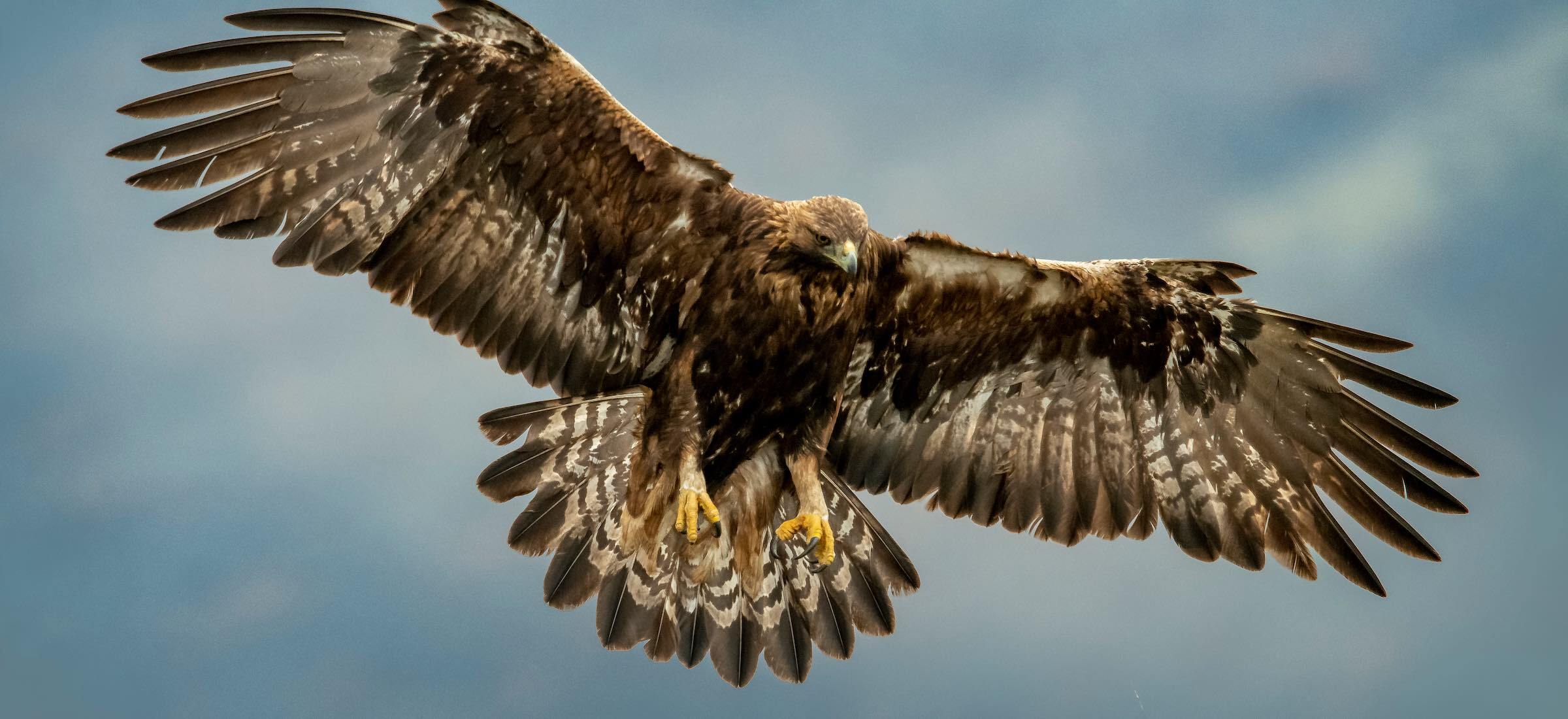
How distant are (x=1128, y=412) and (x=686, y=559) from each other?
2.69 meters

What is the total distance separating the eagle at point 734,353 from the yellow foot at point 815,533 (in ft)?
0.05

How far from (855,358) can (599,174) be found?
6.06 ft

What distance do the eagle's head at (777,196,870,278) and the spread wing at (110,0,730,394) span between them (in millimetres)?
392

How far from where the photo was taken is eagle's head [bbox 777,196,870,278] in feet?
22.2

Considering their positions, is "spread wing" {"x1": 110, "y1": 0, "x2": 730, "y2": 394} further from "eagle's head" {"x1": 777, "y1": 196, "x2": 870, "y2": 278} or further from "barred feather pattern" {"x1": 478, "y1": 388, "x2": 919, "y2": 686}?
"barred feather pattern" {"x1": 478, "y1": 388, "x2": 919, "y2": 686}

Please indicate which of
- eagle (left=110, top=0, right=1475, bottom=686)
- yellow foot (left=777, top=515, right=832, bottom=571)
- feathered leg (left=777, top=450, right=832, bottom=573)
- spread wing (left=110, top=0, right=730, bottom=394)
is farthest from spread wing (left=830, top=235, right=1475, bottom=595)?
spread wing (left=110, top=0, right=730, bottom=394)

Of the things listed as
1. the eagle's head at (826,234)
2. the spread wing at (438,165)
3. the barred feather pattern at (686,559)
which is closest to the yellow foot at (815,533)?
the barred feather pattern at (686,559)

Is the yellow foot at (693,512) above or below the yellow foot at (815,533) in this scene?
below

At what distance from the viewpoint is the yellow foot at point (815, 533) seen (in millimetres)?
7183

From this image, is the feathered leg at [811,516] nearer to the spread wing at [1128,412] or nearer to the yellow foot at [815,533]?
the yellow foot at [815,533]

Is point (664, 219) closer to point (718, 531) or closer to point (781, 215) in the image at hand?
point (781, 215)

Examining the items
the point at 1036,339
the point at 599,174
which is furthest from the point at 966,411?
the point at 599,174

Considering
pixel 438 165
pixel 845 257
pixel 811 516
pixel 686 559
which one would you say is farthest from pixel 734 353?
pixel 438 165

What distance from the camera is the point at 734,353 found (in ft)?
23.1
